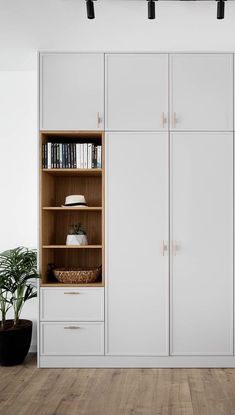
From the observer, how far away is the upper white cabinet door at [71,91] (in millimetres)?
3875

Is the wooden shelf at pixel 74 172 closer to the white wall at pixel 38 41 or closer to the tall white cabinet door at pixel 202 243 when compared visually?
the white wall at pixel 38 41

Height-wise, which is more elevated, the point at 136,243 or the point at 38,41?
the point at 38,41

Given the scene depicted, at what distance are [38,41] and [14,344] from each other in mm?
2513

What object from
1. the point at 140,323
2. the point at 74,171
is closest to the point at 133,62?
the point at 74,171

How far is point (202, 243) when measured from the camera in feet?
12.6

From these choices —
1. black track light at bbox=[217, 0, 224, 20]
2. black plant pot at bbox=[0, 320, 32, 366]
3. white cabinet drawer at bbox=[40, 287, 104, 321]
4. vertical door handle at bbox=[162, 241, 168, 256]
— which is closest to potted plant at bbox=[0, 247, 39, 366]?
black plant pot at bbox=[0, 320, 32, 366]

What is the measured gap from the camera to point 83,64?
12.8 ft

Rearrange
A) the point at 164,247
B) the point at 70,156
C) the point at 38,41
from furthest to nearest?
the point at 70,156 → the point at 164,247 → the point at 38,41

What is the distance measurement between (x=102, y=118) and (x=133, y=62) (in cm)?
54

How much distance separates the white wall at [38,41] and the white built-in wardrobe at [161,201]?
0.28 m

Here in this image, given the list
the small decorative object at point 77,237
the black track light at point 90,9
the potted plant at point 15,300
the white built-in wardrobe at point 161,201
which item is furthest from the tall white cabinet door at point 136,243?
the black track light at point 90,9

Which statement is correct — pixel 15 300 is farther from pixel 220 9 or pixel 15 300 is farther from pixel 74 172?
pixel 220 9

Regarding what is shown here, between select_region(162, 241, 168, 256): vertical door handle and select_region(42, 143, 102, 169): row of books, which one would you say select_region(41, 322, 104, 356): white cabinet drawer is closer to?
select_region(162, 241, 168, 256): vertical door handle

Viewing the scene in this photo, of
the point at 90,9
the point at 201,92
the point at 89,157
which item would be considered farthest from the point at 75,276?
the point at 90,9
